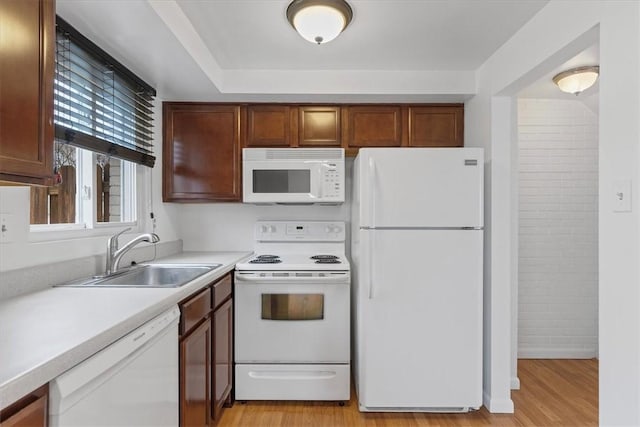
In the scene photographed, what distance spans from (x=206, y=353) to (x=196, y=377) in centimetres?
16

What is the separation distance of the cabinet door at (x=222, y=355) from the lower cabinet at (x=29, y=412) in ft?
3.77

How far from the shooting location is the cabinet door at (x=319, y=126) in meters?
2.74

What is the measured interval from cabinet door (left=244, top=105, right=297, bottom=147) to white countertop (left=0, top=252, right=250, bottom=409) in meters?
1.43

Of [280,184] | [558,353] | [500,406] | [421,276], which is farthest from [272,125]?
[558,353]

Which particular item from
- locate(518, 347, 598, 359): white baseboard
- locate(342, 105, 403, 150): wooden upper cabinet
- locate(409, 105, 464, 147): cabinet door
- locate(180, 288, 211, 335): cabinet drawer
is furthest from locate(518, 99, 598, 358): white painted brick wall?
locate(180, 288, 211, 335): cabinet drawer

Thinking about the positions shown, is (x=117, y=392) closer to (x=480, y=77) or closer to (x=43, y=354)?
(x=43, y=354)

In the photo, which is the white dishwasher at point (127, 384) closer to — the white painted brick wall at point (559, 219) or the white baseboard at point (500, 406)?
the white baseboard at point (500, 406)

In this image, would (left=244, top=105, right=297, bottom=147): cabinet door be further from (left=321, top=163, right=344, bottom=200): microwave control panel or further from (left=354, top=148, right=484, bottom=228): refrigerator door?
(left=354, top=148, right=484, bottom=228): refrigerator door

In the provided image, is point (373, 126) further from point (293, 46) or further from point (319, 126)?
point (293, 46)

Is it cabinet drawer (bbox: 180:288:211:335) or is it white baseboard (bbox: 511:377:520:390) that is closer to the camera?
cabinet drawer (bbox: 180:288:211:335)

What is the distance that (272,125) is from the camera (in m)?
2.75

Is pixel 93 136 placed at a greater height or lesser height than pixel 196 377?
greater

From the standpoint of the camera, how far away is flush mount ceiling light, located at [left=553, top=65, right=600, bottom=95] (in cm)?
248

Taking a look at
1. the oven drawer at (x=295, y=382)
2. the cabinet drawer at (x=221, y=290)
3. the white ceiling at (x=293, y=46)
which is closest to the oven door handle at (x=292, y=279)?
the cabinet drawer at (x=221, y=290)
